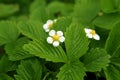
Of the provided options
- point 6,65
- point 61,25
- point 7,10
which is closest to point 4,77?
point 6,65

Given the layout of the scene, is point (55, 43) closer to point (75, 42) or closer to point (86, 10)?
point (75, 42)

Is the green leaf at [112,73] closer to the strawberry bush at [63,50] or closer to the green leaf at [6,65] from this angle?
the strawberry bush at [63,50]

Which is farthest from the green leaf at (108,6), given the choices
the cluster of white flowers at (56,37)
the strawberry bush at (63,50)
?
the cluster of white flowers at (56,37)

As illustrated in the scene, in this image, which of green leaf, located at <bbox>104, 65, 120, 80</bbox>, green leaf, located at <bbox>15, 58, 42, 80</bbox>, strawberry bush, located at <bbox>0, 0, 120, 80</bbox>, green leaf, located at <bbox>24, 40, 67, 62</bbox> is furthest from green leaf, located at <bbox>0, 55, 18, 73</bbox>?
green leaf, located at <bbox>104, 65, 120, 80</bbox>

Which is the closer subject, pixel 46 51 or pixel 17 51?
pixel 46 51

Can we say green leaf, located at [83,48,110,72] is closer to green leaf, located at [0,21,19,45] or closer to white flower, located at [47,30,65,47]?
white flower, located at [47,30,65,47]

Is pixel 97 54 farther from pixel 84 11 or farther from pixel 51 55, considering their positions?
pixel 84 11

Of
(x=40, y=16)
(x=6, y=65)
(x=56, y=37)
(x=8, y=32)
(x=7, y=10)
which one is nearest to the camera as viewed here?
(x=56, y=37)

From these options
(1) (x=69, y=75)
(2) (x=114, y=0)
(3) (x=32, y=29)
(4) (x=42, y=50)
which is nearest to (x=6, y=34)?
(3) (x=32, y=29)
